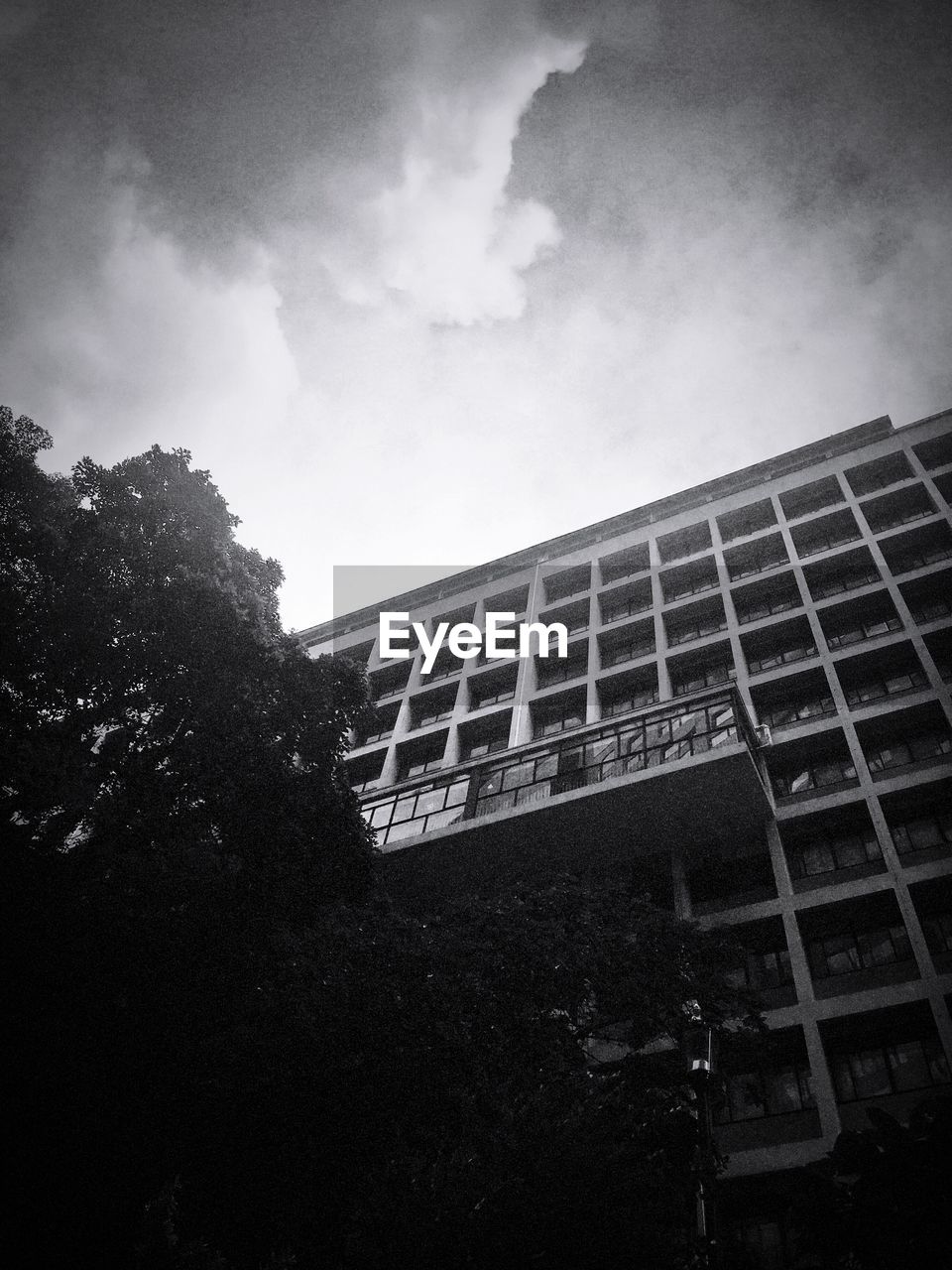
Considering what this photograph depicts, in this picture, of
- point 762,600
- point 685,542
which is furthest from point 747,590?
point 685,542

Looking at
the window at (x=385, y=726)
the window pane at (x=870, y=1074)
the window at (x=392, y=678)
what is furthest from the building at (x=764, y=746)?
the window at (x=392, y=678)

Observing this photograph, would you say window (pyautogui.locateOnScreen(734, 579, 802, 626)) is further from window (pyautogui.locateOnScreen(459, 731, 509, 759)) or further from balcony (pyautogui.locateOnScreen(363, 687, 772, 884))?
window (pyautogui.locateOnScreen(459, 731, 509, 759))

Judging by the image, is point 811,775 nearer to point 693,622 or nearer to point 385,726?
point 693,622

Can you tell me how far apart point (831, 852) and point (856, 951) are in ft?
9.80

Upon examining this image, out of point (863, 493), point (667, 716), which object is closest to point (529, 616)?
point (667, 716)

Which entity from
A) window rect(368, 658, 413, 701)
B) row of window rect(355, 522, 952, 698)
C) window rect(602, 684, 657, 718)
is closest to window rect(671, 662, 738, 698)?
window rect(602, 684, 657, 718)

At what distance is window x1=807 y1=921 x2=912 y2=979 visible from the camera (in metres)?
18.6

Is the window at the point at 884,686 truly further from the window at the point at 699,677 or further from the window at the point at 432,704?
the window at the point at 432,704

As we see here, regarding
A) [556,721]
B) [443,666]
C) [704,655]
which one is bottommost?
[556,721]

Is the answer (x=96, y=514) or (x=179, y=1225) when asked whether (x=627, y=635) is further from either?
(x=179, y=1225)

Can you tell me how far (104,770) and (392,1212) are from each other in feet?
27.4

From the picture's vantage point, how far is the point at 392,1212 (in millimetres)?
8328

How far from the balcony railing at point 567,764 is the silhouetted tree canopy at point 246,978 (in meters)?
6.87

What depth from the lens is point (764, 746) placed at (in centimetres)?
2297
